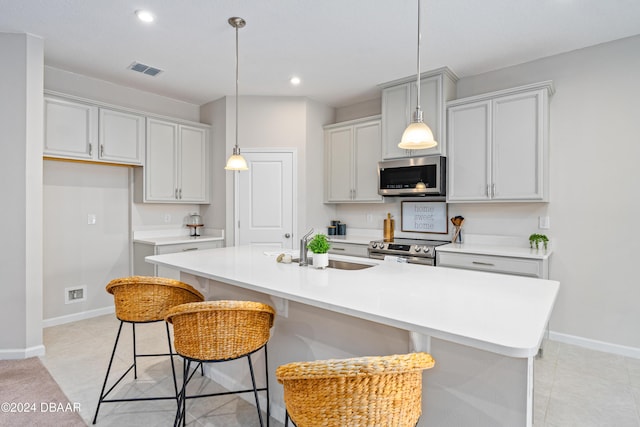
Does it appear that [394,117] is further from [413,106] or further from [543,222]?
[543,222]

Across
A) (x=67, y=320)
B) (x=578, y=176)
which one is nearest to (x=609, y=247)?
(x=578, y=176)

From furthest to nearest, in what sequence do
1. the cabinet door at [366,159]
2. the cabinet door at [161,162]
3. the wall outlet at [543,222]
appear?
1. the cabinet door at [366,159]
2. the cabinet door at [161,162]
3. the wall outlet at [543,222]

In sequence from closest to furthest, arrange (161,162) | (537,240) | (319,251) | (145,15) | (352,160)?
(319,251), (145,15), (537,240), (161,162), (352,160)

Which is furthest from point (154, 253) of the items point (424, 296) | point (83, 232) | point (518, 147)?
point (518, 147)

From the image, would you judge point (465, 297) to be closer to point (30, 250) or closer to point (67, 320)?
point (30, 250)

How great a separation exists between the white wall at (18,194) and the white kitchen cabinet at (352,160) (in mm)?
3071

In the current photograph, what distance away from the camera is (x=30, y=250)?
9.45 ft

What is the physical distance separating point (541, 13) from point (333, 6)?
1.55 m

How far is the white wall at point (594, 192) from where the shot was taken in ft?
9.55

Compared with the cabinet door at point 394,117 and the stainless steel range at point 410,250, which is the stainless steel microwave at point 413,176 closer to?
the cabinet door at point 394,117

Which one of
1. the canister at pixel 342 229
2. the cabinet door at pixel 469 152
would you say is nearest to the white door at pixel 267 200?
the canister at pixel 342 229

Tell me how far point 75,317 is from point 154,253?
1.08m

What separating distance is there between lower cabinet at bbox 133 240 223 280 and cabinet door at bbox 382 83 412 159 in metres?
2.48

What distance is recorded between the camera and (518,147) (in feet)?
10.5
